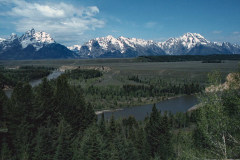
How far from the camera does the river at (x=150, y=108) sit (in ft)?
199

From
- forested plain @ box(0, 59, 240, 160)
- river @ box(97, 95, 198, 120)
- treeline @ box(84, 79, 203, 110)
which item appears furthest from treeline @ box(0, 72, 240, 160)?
treeline @ box(84, 79, 203, 110)

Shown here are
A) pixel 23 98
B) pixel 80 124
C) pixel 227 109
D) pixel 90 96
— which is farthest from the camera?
pixel 90 96

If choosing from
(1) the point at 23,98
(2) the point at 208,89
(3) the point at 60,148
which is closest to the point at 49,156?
(3) the point at 60,148

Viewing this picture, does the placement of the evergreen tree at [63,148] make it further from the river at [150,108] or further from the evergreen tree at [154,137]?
the river at [150,108]

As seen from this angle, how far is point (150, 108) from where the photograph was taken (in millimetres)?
68812

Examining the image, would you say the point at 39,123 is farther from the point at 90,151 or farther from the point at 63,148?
the point at 90,151

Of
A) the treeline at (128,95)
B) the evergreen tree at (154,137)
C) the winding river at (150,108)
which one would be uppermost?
the evergreen tree at (154,137)

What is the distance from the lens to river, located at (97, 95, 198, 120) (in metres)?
60.5

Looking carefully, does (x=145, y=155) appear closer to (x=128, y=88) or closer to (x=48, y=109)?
(x=48, y=109)

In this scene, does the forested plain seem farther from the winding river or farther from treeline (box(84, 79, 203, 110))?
treeline (box(84, 79, 203, 110))

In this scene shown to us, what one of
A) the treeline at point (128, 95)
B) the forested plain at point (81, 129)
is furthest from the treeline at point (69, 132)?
the treeline at point (128, 95)

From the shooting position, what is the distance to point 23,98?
26.4 meters

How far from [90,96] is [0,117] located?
173ft

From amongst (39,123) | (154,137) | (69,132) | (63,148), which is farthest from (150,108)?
(63,148)
